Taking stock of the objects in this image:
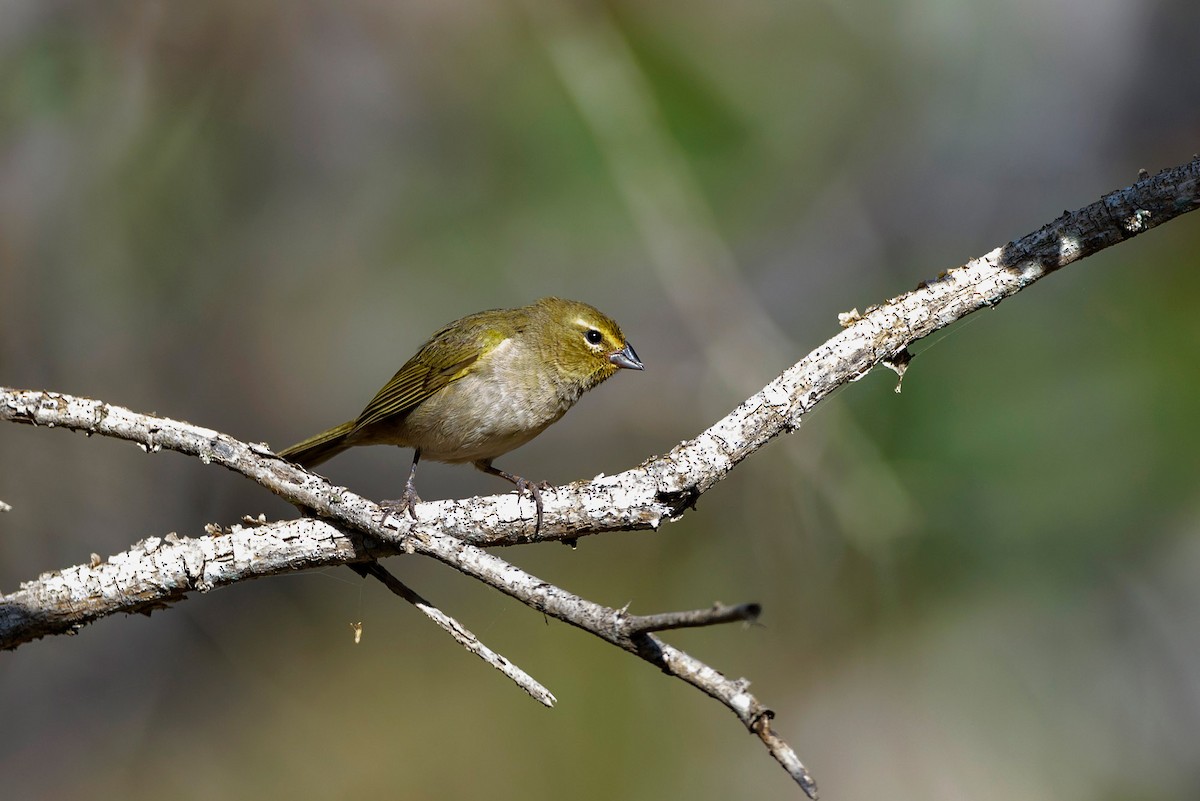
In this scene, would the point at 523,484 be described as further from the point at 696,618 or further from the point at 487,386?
the point at 696,618

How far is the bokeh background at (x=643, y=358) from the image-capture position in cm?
730

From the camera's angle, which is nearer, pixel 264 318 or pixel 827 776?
pixel 827 776

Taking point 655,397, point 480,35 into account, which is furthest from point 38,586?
point 480,35

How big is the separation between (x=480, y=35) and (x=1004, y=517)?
6197 millimetres

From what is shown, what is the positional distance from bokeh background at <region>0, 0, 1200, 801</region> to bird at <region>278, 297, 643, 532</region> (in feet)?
11.0

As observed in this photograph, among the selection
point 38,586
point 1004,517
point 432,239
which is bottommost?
point 38,586

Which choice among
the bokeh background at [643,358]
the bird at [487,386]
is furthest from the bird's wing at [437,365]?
the bokeh background at [643,358]

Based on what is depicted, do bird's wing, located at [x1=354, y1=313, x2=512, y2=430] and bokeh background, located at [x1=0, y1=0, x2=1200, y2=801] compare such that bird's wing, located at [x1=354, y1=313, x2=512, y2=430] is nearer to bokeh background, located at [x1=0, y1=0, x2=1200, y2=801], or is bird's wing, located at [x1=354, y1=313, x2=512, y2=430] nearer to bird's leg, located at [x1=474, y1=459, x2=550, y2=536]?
bird's leg, located at [x1=474, y1=459, x2=550, y2=536]

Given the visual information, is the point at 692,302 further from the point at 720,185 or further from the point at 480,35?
the point at 480,35

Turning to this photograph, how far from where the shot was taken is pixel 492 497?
2.81 meters

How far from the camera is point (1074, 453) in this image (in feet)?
25.7

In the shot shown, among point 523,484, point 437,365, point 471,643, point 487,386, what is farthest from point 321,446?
point 471,643

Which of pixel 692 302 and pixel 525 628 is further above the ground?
pixel 692 302

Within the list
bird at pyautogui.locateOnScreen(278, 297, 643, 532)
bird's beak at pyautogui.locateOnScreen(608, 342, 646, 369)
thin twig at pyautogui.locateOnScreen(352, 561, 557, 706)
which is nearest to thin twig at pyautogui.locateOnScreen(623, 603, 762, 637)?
thin twig at pyautogui.locateOnScreen(352, 561, 557, 706)
